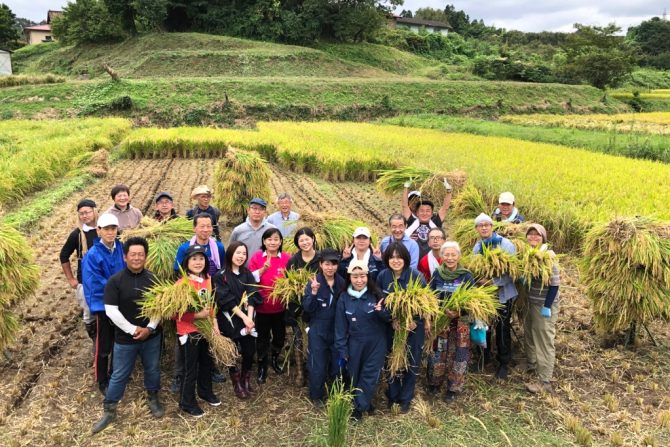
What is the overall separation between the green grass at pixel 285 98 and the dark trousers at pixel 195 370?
2608 cm

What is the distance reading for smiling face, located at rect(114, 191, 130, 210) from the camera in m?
5.29

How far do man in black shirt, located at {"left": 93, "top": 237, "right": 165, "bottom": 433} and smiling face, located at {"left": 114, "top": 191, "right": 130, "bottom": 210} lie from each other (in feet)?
5.93

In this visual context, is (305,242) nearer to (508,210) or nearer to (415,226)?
(415,226)

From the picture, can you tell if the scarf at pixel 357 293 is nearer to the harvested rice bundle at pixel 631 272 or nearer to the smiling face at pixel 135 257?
the smiling face at pixel 135 257

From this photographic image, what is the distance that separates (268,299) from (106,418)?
5.16ft

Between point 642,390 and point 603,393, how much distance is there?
376 millimetres

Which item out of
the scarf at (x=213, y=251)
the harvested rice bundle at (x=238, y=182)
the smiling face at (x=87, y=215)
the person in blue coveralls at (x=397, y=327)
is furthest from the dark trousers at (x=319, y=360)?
the harvested rice bundle at (x=238, y=182)

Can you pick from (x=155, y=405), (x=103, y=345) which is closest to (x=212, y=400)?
(x=155, y=405)

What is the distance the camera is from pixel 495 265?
13.9 ft

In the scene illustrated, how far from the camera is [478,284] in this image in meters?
4.31

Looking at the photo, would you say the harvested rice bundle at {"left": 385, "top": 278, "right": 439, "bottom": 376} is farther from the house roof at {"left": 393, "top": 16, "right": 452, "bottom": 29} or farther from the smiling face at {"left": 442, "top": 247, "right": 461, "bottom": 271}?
the house roof at {"left": 393, "top": 16, "right": 452, "bottom": 29}

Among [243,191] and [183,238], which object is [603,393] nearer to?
[183,238]

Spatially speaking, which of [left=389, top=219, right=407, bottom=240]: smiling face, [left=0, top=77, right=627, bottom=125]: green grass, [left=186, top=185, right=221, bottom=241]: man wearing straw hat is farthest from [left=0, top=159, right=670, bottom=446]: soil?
[left=0, top=77, right=627, bottom=125]: green grass

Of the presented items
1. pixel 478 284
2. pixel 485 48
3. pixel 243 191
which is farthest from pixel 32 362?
pixel 485 48
